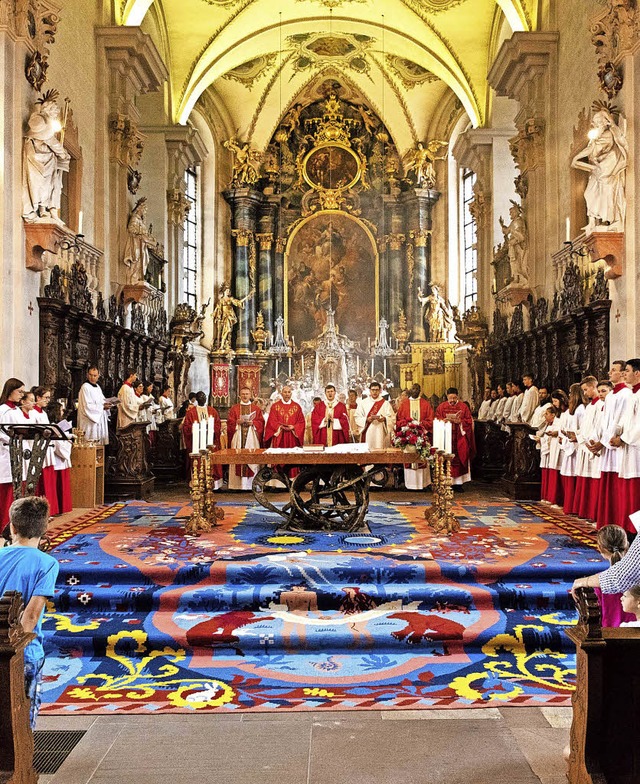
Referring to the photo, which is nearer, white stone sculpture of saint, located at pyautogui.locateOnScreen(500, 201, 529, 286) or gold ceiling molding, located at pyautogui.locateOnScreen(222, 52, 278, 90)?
white stone sculpture of saint, located at pyautogui.locateOnScreen(500, 201, 529, 286)

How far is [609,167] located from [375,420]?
5019mm

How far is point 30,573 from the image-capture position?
11.4 ft

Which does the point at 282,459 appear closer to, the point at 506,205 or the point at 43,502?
the point at 43,502

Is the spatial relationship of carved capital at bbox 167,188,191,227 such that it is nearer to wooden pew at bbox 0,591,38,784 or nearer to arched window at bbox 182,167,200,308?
arched window at bbox 182,167,200,308

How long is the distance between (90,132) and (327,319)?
11.7m

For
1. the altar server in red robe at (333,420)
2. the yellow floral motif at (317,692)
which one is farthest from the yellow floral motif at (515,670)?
the altar server in red robe at (333,420)

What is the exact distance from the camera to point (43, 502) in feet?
11.8

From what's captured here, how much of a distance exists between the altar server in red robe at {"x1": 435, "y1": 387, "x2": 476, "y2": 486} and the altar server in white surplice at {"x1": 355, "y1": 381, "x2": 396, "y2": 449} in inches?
33.0

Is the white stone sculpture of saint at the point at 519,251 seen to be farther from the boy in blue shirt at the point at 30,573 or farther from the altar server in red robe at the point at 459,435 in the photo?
the boy in blue shirt at the point at 30,573

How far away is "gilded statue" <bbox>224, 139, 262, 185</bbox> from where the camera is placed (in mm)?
23578

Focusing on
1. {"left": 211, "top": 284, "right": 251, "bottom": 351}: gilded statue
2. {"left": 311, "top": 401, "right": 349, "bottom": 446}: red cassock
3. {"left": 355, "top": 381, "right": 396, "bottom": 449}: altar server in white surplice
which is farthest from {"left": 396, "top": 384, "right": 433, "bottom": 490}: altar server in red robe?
{"left": 211, "top": 284, "right": 251, "bottom": 351}: gilded statue

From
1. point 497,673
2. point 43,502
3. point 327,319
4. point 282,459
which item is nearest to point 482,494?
point 282,459

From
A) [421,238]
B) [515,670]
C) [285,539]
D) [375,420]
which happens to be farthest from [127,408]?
[421,238]

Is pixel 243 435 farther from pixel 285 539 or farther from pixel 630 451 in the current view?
pixel 630 451
